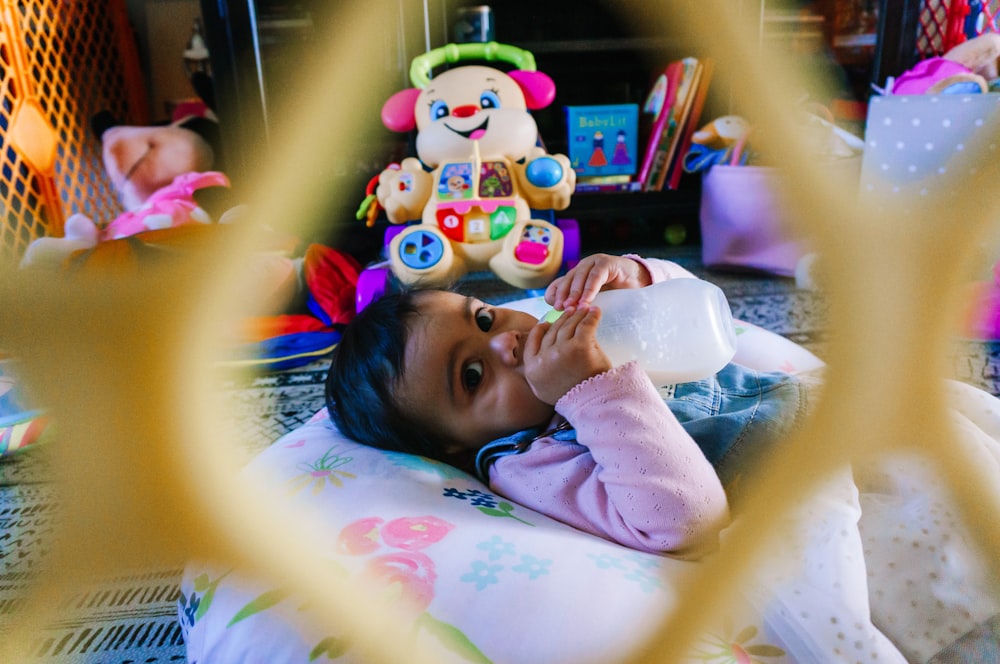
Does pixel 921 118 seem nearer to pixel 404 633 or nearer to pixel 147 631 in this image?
pixel 404 633

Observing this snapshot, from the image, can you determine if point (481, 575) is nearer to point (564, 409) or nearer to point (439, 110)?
point (564, 409)

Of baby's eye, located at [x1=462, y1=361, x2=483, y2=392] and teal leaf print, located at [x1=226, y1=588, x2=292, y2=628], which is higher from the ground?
teal leaf print, located at [x1=226, y1=588, x2=292, y2=628]

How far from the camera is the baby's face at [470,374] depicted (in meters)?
0.48

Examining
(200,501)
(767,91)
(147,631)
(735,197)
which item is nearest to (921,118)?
(767,91)

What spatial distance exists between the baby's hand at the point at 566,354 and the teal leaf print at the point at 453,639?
16 cm

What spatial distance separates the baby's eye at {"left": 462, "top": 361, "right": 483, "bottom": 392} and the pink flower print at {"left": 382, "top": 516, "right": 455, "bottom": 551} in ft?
0.36

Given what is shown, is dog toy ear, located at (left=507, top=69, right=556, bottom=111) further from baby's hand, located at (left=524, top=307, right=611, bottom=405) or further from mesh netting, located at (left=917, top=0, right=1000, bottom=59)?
baby's hand, located at (left=524, top=307, right=611, bottom=405)

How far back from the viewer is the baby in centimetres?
40

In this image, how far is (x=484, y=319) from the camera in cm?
51

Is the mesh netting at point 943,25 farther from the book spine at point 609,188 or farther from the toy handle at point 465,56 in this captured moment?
the toy handle at point 465,56

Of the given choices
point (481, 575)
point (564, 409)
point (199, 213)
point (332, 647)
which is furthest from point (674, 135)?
point (332, 647)

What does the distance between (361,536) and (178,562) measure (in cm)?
23

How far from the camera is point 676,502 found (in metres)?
0.40

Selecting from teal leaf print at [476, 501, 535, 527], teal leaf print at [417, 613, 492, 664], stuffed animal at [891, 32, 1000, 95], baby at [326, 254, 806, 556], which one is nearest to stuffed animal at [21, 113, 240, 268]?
baby at [326, 254, 806, 556]
